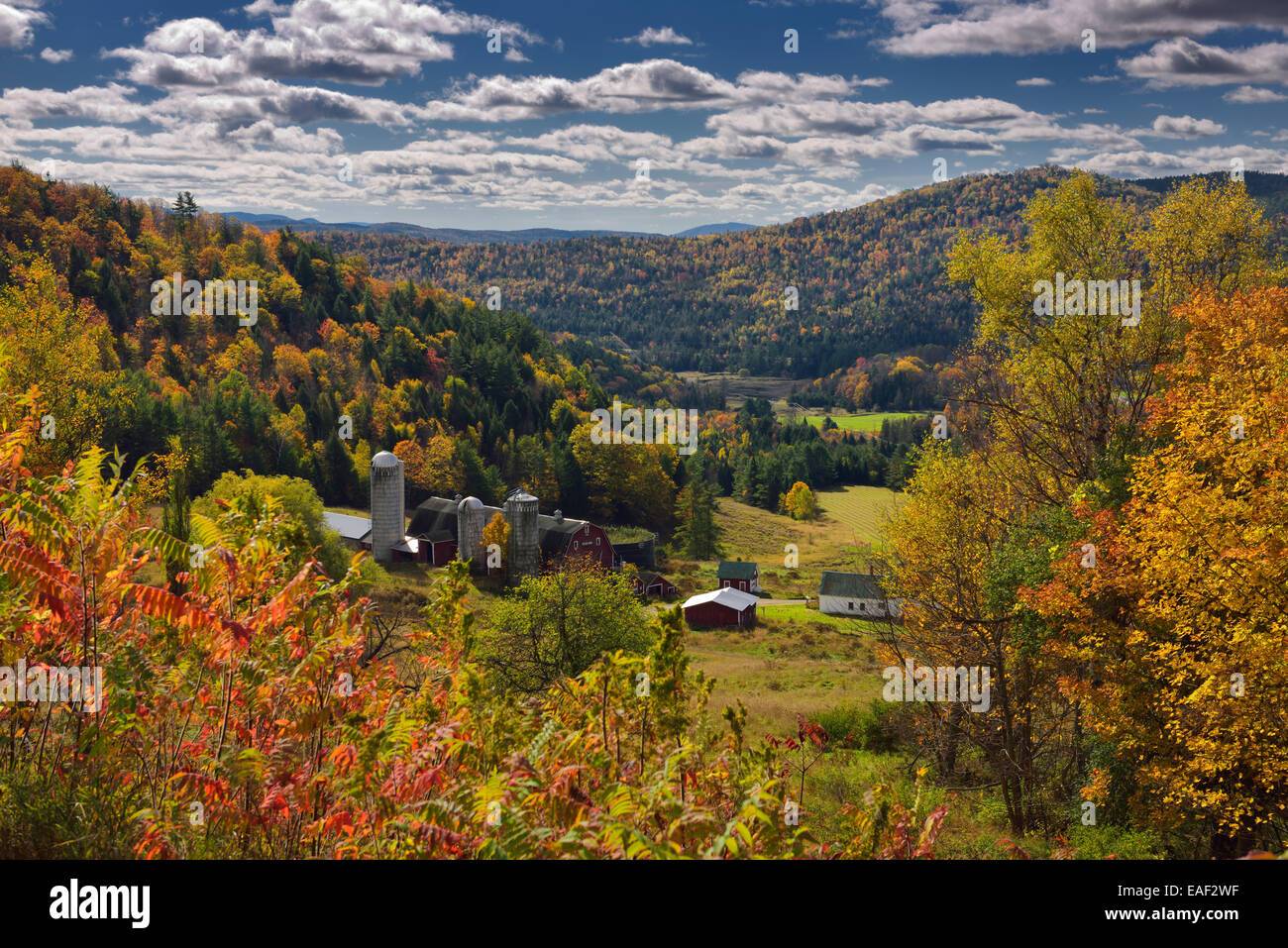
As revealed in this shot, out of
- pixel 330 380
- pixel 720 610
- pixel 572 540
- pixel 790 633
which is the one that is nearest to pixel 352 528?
pixel 572 540

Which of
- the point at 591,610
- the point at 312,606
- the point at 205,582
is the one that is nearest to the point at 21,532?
the point at 205,582

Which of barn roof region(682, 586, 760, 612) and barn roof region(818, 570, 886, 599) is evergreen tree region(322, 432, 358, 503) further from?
barn roof region(818, 570, 886, 599)

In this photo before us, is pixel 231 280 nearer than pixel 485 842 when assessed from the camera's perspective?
No

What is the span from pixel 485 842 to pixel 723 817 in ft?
6.61

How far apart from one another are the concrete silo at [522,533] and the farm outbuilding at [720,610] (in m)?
13.6

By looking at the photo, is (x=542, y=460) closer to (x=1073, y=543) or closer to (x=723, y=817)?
(x=1073, y=543)

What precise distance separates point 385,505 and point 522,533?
593 inches

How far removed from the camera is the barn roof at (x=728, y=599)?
66.2 meters

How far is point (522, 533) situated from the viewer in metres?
68.1

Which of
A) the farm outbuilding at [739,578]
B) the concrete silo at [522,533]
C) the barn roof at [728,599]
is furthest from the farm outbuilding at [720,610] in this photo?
the concrete silo at [522,533]

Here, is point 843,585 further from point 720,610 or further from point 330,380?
point 330,380

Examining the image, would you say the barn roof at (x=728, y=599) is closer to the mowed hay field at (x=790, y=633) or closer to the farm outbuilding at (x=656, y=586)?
the mowed hay field at (x=790, y=633)
